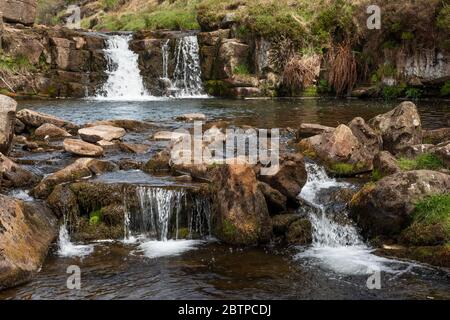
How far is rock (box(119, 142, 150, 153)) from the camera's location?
13.2 metres

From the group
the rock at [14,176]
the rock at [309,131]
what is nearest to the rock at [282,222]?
the rock at [14,176]

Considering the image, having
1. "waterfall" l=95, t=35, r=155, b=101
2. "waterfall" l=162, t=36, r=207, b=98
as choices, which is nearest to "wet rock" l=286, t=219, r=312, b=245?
"waterfall" l=95, t=35, r=155, b=101

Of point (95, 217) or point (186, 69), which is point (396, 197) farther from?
point (186, 69)

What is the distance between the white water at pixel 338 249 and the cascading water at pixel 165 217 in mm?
1952

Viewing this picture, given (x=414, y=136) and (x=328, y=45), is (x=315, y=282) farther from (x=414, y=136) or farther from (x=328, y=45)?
(x=328, y=45)

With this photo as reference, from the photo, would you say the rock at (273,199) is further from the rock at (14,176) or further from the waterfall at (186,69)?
the waterfall at (186,69)

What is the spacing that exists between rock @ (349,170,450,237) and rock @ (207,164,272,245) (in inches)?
69.0

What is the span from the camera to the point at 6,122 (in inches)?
454

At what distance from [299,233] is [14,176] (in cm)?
564

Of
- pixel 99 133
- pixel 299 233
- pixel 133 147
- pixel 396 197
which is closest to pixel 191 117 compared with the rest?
pixel 99 133

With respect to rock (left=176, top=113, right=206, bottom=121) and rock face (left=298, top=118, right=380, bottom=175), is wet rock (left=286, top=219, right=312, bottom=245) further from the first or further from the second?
rock (left=176, top=113, right=206, bottom=121)

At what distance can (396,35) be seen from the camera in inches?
963
